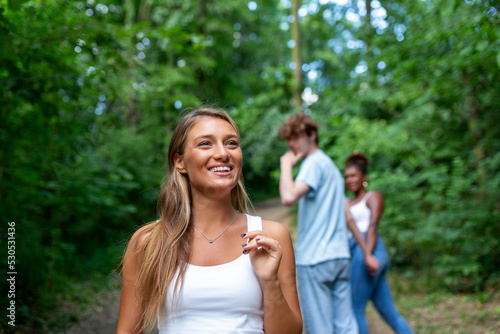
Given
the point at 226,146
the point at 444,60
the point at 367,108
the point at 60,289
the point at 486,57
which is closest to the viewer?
the point at 226,146

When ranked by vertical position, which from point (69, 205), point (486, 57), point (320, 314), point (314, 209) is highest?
point (486, 57)

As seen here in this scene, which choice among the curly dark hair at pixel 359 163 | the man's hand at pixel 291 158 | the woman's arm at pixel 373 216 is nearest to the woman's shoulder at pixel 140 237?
the man's hand at pixel 291 158

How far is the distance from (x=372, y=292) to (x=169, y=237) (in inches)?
99.6

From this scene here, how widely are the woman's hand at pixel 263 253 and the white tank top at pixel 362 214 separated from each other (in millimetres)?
2391

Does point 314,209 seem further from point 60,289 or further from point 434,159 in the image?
point 434,159

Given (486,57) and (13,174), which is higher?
(486,57)

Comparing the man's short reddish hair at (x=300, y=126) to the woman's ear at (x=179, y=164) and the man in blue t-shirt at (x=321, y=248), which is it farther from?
the woman's ear at (x=179, y=164)

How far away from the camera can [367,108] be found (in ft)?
32.0

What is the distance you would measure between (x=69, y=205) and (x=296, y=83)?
6.85 m

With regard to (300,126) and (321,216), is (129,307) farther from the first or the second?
(300,126)

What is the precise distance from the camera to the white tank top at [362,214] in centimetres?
383

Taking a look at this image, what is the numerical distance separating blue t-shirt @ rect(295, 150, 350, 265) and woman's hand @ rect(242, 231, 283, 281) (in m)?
1.51

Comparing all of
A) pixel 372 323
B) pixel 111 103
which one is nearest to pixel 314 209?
pixel 372 323

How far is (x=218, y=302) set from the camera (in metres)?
1.64
